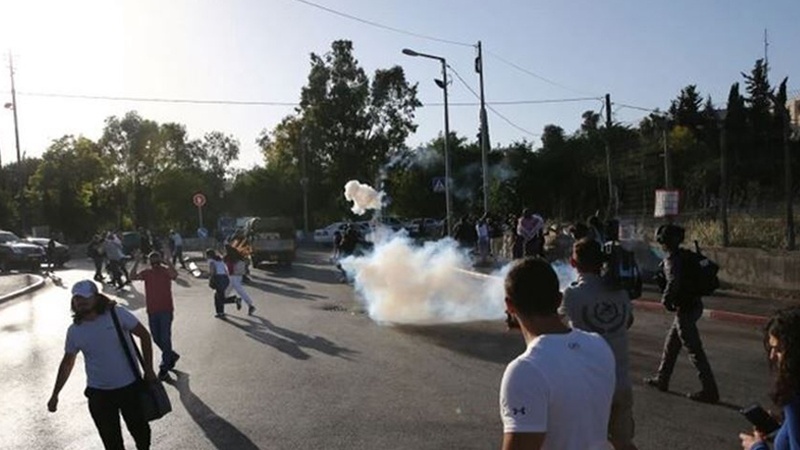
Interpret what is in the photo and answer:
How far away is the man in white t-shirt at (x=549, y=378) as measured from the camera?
8.22ft

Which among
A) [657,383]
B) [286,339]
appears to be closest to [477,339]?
[286,339]

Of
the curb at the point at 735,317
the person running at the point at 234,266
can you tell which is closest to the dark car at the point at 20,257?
the person running at the point at 234,266

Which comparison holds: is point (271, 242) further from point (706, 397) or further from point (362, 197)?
point (706, 397)

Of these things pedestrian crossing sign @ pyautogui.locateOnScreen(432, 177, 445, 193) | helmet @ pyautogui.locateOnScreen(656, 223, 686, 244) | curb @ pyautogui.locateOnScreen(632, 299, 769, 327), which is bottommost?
curb @ pyautogui.locateOnScreen(632, 299, 769, 327)

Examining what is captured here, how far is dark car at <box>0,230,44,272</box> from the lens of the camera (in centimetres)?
3694

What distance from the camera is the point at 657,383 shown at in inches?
322

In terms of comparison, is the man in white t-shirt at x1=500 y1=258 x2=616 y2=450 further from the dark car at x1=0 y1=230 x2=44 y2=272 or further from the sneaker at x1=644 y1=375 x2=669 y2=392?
the dark car at x1=0 y1=230 x2=44 y2=272

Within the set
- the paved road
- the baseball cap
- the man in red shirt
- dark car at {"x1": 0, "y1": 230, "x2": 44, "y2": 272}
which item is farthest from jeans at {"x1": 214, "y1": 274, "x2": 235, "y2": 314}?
dark car at {"x1": 0, "y1": 230, "x2": 44, "y2": 272}

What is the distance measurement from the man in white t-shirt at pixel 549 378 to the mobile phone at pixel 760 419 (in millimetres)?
476

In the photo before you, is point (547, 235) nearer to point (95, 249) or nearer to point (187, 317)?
point (187, 317)

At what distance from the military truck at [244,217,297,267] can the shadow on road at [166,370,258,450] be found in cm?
2185

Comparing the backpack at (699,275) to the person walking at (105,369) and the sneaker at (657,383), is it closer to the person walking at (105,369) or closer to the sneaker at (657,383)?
the sneaker at (657,383)

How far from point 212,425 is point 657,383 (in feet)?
14.7

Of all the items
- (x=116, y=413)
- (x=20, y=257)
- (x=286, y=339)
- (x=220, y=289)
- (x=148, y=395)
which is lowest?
(x=286, y=339)
